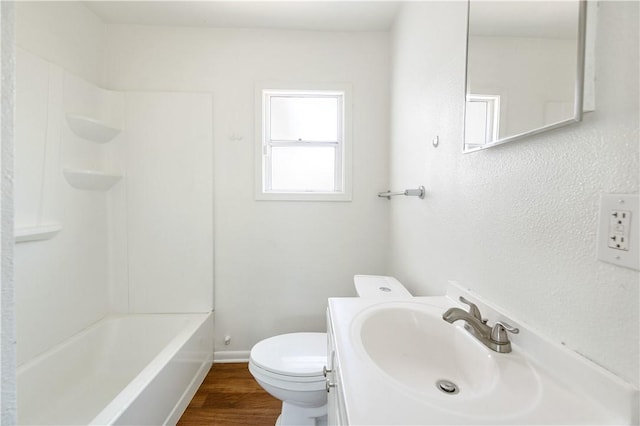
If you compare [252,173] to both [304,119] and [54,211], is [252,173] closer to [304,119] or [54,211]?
[304,119]

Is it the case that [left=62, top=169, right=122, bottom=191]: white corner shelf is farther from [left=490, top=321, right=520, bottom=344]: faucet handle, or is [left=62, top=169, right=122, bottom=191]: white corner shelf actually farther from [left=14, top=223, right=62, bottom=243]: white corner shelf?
[left=490, top=321, right=520, bottom=344]: faucet handle

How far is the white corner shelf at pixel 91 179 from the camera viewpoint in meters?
1.68

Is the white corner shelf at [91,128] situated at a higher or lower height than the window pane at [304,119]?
lower

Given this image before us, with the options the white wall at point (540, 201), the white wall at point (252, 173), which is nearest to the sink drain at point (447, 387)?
the white wall at point (540, 201)

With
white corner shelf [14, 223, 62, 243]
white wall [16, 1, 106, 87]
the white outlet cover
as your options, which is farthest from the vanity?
white wall [16, 1, 106, 87]

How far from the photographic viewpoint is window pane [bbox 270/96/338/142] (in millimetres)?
2135

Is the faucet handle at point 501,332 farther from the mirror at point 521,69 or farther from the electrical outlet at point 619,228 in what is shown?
the mirror at point 521,69

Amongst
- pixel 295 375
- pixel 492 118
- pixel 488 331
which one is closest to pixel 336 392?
pixel 488 331

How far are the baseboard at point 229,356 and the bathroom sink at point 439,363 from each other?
155cm

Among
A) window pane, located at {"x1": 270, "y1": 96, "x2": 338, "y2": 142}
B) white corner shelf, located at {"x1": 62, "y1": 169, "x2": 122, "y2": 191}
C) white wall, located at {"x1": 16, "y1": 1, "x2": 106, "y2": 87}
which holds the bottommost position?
white corner shelf, located at {"x1": 62, "y1": 169, "x2": 122, "y2": 191}

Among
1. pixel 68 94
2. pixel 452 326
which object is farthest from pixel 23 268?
pixel 452 326

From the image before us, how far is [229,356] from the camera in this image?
2.09 m

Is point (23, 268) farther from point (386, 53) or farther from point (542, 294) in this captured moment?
point (386, 53)

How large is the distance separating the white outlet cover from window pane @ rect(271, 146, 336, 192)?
1697 millimetres
